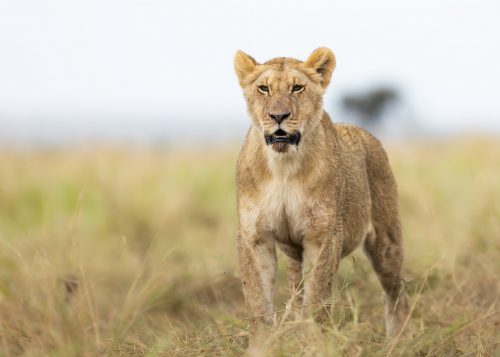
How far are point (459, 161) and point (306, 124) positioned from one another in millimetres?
8485

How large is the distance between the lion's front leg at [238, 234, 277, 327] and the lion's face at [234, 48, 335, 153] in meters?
0.54

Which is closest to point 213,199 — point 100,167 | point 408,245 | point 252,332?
point 100,167

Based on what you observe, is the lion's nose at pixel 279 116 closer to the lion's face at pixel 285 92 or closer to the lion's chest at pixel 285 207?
the lion's face at pixel 285 92

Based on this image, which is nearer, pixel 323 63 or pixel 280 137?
pixel 280 137

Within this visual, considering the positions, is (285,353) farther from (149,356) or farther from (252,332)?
(149,356)

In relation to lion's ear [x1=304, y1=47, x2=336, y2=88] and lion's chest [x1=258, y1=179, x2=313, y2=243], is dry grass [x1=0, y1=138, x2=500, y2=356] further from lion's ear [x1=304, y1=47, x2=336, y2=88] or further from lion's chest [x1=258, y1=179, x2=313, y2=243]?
lion's ear [x1=304, y1=47, x2=336, y2=88]

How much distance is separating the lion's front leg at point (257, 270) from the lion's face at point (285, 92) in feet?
1.77

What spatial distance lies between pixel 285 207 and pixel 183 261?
408 centimetres

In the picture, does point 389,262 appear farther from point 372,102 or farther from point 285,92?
point 372,102

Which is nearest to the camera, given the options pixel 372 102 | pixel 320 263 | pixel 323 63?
pixel 320 263

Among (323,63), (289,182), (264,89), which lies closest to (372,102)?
(323,63)

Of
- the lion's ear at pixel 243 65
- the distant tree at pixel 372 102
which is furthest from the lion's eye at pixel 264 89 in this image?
the distant tree at pixel 372 102

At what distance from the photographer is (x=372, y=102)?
32.2 m

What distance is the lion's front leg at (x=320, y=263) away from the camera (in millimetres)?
4633
